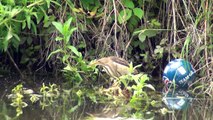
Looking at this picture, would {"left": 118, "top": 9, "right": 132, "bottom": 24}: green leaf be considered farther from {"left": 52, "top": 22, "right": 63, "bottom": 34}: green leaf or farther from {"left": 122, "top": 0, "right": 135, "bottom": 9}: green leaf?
{"left": 52, "top": 22, "right": 63, "bottom": 34}: green leaf

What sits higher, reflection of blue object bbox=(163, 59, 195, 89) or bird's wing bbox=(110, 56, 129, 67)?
bird's wing bbox=(110, 56, 129, 67)

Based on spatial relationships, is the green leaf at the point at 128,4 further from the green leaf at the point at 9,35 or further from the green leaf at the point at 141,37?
the green leaf at the point at 9,35

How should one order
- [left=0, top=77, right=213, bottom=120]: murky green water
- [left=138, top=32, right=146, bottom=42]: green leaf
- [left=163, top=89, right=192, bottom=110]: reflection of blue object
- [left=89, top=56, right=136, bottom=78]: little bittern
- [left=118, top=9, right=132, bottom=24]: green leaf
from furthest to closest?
[left=138, top=32, right=146, bottom=42]: green leaf < [left=118, top=9, right=132, bottom=24]: green leaf < [left=89, top=56, right=136, bottom=78]: little bittern < [left=163, top=89, right=192, bottom=110]: reflection of blue object < [left=0, top=77, right=213, bottom=120]: murky green water

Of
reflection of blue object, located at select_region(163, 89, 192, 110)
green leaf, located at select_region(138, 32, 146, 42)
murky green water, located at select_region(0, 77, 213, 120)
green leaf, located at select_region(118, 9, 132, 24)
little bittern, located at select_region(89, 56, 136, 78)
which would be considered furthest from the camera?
green leaf, located at select_region(138, 32, 146, 42)

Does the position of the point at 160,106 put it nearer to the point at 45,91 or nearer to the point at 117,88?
the point at 117,88

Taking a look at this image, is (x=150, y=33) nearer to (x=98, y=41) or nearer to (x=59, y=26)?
(x=98, y=41)

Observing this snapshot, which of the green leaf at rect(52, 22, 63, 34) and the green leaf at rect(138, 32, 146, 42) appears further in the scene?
the green leaf at rect(138, 32, 146, 42)

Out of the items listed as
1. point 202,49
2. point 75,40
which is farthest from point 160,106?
point 75,40

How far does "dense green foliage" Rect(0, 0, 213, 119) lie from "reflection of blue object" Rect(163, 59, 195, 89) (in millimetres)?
99

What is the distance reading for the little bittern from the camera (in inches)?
219

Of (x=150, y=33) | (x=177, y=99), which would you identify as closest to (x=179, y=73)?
(x=177, y=99)

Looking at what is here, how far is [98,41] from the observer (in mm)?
6039

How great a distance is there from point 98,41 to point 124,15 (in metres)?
0.36

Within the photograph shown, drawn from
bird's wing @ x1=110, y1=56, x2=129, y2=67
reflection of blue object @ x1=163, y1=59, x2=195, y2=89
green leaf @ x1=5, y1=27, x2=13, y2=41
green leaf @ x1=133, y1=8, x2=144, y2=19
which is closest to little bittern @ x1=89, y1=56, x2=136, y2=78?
bird's wing @ x1=110, y1=56, x2=129, y2=67
